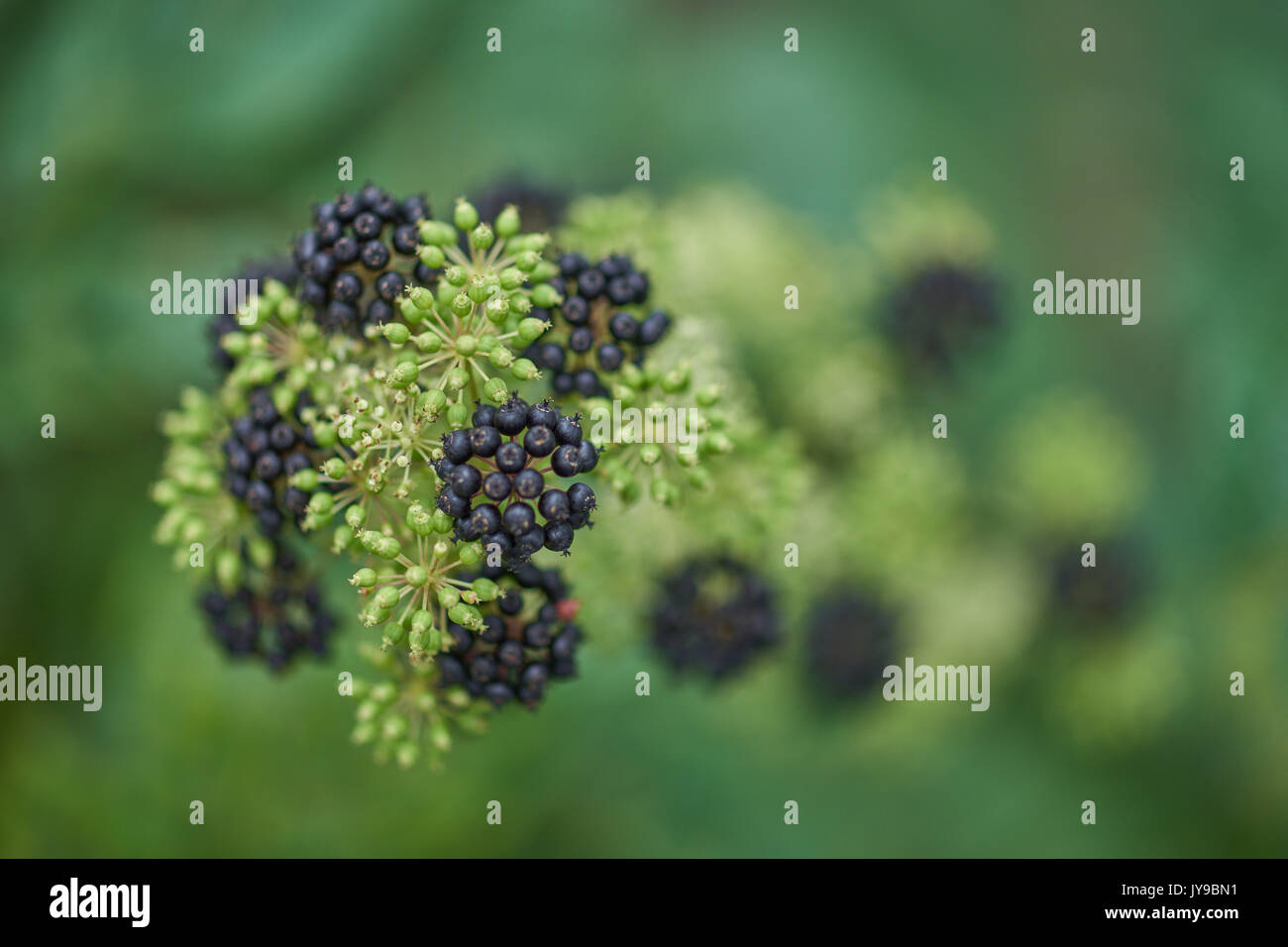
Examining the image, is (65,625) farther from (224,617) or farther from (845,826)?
(845,826)

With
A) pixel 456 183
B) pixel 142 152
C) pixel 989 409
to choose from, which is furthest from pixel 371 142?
pixel 989 409

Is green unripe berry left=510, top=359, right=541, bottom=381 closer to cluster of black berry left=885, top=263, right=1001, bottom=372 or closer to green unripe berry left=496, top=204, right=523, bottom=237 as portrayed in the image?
green unripe berry left=496, top=204, right=523, bottom=237

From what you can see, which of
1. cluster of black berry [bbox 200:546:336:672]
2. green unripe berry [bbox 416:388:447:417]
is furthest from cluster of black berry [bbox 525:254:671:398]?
cluster of black berry [bbox 200:546:336:672]

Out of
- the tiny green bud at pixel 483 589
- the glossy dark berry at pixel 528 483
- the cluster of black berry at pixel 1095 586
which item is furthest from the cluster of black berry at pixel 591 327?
the cluster of black berry at pixel 1095 586

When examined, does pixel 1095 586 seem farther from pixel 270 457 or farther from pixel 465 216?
pixel 270 457

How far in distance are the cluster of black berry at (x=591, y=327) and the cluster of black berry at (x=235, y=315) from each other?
91 cm

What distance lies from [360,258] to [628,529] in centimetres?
155

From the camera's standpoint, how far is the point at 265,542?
11.7 ft

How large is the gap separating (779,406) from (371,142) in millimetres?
3233

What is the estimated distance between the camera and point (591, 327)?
11.0ft

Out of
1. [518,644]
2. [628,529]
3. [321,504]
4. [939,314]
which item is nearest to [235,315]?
[321,504]

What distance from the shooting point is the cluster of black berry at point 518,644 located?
3.08m

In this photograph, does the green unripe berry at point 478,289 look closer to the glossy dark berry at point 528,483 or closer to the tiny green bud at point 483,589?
the glossy dark berry at point 528,483

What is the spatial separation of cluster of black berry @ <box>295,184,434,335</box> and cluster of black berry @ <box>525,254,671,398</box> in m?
0.44
